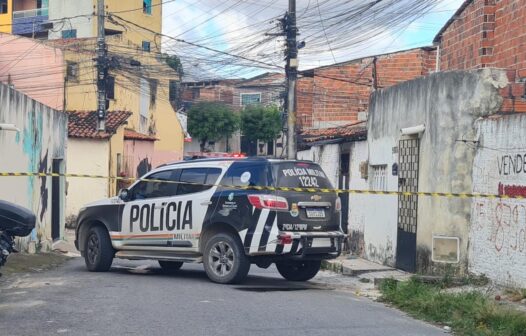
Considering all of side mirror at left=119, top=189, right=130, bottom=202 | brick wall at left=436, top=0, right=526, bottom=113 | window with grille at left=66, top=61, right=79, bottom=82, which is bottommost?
side mirror at left=119, top=189, right=130, bottom=202

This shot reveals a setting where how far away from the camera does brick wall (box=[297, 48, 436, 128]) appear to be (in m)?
32.2

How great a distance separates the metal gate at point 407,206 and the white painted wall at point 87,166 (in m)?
17.4

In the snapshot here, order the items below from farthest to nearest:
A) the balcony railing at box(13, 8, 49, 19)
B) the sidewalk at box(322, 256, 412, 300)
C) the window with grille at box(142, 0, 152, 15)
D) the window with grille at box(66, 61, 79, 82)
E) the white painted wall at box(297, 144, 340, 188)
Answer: the window with grille at box(142, 0, 152, 15) < the balcony railing at box(13, 8, 49, 19) < the window with grille at box(66, 61, 79, 82) < the white painted wall at box(297, 144, 340, 188) < the sidewalk at box(322, 256, 412, 300)

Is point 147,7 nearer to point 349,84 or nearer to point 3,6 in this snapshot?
point 3,6

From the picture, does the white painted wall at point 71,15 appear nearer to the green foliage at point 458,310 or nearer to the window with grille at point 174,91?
the window with grille at point 174,91

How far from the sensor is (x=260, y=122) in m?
57.2

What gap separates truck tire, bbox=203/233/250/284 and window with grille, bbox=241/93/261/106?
49.2m

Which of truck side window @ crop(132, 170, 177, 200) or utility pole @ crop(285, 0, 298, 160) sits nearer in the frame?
truck side window @ crop(132, 170, 177, 200)

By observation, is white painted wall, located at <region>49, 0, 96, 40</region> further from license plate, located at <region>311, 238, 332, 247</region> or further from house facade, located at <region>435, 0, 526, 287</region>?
license plate, located at <region>311, 238, 332, 247</region>

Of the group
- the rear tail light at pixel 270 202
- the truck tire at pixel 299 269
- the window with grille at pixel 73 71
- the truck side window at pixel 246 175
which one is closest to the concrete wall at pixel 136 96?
the window with grille at pixel 73 71

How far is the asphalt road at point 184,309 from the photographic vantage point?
8.06 m

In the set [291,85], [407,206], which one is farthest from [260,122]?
[407,206]

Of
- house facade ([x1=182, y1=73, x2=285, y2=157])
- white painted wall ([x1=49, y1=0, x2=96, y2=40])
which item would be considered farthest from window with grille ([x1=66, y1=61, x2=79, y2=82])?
house facade ([x1=182, y1=73, x2=285, y2=157])

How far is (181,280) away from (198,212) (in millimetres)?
1188
